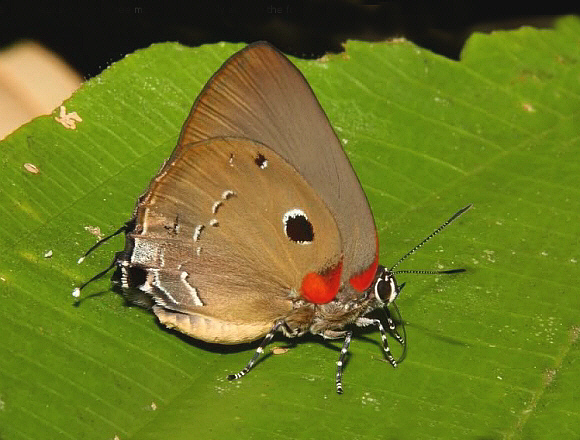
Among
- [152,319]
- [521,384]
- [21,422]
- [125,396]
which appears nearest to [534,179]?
[521,384]

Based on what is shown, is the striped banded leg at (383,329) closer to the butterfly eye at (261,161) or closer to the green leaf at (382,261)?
the green leaf at (382,261)

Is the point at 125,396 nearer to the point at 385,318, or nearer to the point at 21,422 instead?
the point at 21,422

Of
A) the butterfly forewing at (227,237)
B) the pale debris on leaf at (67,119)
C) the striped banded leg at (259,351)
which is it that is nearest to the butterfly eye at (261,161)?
the butterfly forewing at (227,237)

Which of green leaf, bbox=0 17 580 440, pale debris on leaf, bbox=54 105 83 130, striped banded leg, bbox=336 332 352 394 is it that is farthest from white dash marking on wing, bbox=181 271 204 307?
pale debris on leaf, bbox=54 105 83 130

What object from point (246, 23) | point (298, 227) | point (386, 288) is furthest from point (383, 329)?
point (246, 23)

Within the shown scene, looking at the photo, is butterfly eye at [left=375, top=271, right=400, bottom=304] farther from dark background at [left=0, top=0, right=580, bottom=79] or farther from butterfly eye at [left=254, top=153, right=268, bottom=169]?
dark background at [left=0, top=0, right=580, bottom=79]

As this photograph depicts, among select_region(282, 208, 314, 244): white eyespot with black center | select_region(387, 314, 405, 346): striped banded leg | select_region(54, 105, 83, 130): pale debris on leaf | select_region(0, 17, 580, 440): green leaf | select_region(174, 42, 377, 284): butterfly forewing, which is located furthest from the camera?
select_region(54, 105, 83, 130): pale debris on leaf
